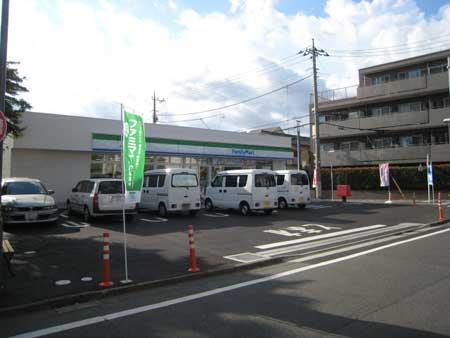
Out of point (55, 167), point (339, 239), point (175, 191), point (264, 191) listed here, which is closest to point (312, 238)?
point (339, 239)

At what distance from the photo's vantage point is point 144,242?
34.9ft

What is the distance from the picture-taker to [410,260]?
8.10 m

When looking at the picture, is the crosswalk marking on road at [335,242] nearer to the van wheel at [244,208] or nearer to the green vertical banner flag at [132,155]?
the green vertical banner flag at [132,155]

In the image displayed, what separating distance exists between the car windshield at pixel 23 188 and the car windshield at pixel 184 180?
200 inches

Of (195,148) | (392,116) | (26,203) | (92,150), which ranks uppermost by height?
(392,116)

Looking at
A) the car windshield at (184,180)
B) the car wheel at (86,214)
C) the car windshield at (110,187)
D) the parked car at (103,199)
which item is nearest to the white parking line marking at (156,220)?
the parked car at (103,199)

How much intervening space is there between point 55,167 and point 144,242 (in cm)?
1191

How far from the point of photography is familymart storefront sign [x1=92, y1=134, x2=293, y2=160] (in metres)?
21.4

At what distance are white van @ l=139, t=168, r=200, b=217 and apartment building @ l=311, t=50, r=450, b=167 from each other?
84.1 ft

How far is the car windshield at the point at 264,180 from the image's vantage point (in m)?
17.0

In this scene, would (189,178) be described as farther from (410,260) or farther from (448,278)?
(448,278)

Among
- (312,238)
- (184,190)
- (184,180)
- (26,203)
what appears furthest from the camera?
(184,180)

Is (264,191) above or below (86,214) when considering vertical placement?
above

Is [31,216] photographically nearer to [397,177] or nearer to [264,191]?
[264,191]
